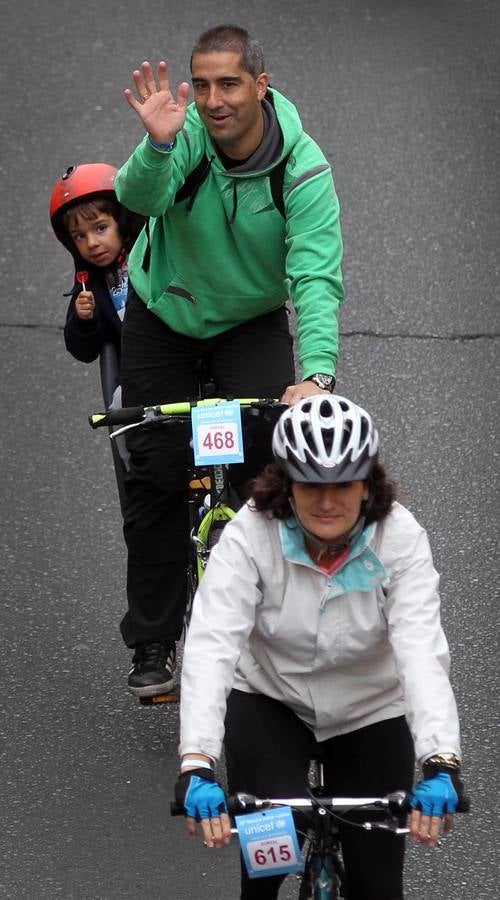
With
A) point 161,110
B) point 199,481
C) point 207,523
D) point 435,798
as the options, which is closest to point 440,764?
point 435,798

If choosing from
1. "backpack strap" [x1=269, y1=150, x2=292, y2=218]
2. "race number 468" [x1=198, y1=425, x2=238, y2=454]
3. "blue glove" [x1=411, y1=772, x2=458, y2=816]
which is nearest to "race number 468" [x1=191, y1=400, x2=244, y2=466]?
"race number 468" [x1=198, y1=425, x2=238, y2=454]

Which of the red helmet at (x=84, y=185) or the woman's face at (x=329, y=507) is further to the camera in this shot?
the red helmet at (x=84, y=185)

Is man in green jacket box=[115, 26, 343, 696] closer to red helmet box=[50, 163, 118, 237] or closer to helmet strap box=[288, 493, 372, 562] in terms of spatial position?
red helmet box=[50, 163, 118, 237]

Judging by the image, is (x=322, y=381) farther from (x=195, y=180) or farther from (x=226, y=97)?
(x=226, y=97)

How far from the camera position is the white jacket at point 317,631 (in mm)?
3602

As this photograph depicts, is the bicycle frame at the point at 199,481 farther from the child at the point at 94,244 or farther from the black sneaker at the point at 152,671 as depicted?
the child at the point at 94,244

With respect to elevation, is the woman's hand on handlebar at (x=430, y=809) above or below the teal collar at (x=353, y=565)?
below

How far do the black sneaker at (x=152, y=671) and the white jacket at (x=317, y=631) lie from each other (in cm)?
163

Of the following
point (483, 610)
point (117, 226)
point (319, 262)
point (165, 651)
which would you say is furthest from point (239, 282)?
point (483, 610)

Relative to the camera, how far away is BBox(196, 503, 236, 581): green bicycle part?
5.15 m

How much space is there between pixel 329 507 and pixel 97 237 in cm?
224

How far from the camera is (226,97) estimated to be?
16.0 feet

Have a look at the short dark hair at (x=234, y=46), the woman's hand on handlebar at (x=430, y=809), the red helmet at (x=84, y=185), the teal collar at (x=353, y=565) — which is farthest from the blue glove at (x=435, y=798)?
the red helmet at (x=84, y=185)

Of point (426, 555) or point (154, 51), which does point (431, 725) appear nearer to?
point (426, 555)
